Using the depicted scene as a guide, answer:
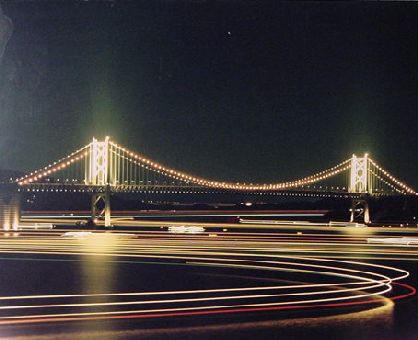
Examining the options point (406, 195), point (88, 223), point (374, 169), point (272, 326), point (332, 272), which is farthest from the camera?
point (374, 169)

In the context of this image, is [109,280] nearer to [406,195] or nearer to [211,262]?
[211,262]

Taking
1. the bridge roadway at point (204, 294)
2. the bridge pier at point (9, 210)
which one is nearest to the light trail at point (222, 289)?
the bridge roadway at point (204, 294)

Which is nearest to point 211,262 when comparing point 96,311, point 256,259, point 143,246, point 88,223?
point 256,259

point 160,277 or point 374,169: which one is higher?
point 374,169

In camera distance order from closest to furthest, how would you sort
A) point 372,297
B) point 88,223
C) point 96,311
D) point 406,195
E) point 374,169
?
point 96,311 < point 372,297 < point 88,223 < point 406,195 < point 374,169

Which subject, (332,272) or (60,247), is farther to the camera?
(60,247)

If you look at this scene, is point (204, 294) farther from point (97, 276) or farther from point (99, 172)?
point (99, 172)
